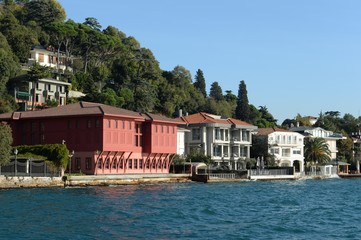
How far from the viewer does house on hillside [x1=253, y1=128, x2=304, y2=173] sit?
112m

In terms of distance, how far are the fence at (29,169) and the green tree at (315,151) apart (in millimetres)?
68426

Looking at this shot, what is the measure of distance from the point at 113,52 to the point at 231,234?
3661 inches

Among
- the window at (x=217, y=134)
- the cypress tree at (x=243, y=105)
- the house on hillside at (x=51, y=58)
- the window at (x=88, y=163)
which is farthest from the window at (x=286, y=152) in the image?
the window at (x=88, y=163)

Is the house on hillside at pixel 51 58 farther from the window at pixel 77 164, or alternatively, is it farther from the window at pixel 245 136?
the window at pixel 77 164

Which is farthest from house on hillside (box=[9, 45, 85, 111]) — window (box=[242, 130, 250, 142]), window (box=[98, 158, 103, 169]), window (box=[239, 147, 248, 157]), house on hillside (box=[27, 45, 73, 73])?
window (box=[239, 147, 248, 157])

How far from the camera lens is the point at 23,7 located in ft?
414

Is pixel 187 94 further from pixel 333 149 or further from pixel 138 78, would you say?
pixel 333 149

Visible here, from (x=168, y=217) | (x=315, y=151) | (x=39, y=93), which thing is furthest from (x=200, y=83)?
(x=168, y=217)

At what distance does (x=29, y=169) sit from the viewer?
6147 centimetres

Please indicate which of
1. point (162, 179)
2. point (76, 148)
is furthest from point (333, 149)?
point (76, 148)

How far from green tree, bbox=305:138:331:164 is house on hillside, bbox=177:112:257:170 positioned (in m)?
19.4

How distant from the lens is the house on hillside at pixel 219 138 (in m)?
99.4

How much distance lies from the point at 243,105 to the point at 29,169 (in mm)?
79248

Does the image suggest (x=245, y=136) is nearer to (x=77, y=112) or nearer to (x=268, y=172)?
(x=268, y=172)
